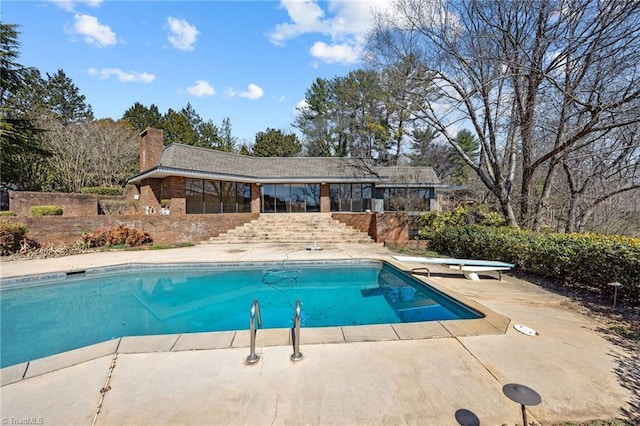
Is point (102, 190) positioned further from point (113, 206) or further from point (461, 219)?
point (461, 219)

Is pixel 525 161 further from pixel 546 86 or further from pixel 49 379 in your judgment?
pixel 49 379

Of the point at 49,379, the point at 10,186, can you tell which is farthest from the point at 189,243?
the point at 10,186

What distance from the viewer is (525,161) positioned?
33.5 ft

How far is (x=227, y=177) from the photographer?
54.3 feet

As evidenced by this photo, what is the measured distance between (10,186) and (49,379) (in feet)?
81.2

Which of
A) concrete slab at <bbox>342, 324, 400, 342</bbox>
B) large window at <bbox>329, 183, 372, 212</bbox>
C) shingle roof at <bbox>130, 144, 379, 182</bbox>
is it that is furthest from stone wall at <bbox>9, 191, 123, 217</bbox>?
concrete slab at <bbox>342, 324, 400, 342</bbox>

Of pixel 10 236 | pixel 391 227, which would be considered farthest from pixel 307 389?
pixel 10 236

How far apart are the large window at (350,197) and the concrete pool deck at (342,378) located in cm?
1580

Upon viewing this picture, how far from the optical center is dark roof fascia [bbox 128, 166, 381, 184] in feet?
46.7

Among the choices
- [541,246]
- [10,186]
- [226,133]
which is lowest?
[541,246]

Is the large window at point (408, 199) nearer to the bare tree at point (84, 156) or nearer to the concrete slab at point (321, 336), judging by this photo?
the concrete slab at point (321, 336)

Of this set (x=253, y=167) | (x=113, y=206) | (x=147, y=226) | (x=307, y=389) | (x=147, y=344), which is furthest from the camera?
(x=253, y=167)

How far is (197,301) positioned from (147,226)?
7.93m

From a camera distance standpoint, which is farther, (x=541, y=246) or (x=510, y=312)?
(x=541, y=246)
